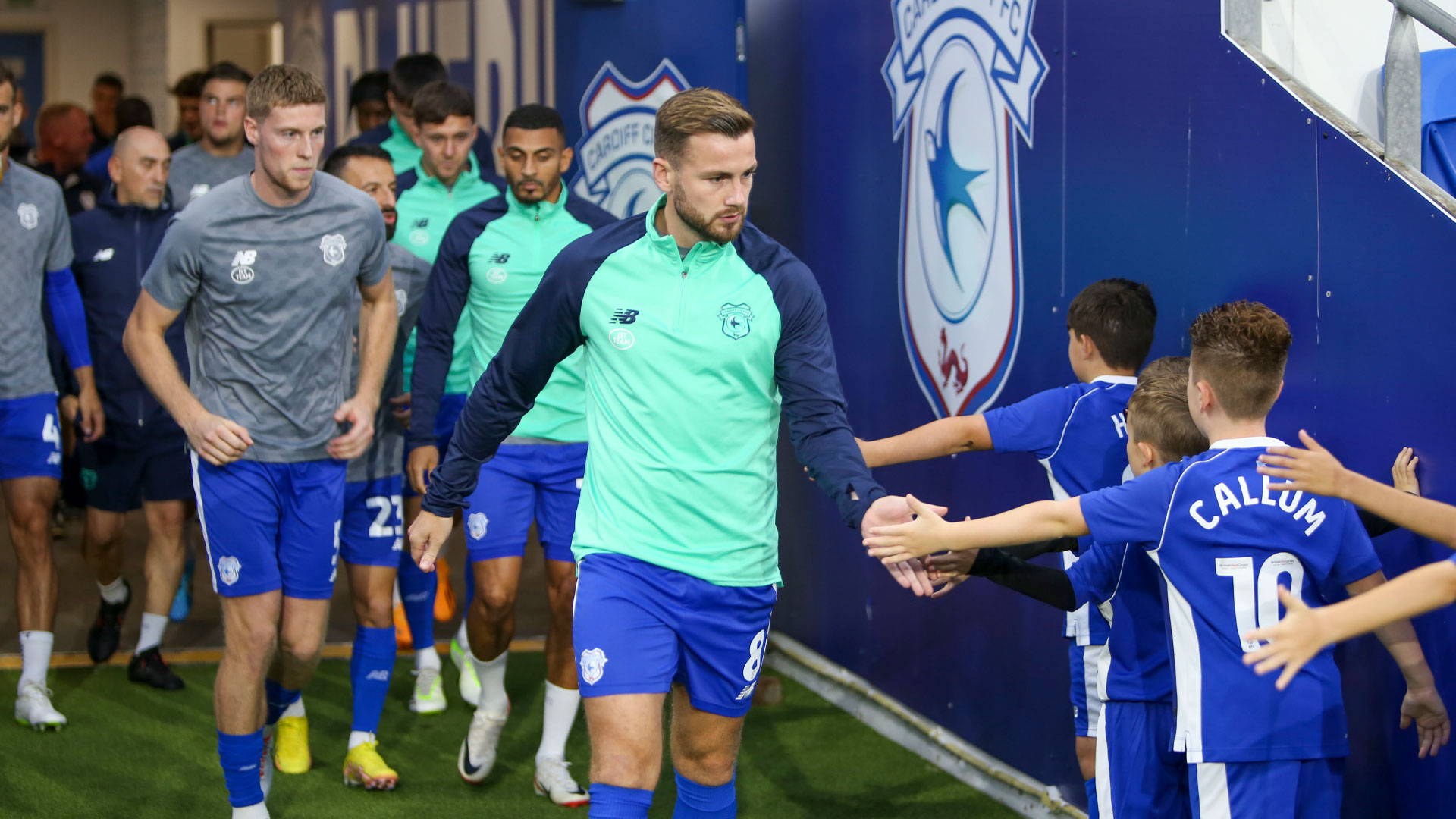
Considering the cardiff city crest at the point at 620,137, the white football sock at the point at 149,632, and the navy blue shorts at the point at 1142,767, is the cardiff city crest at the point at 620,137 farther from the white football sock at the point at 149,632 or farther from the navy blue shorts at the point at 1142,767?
the navy blue shorts at the point at 1142,767

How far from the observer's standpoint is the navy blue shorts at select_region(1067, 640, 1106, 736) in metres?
3.98

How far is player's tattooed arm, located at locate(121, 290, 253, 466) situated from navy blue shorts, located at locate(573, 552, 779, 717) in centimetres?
141

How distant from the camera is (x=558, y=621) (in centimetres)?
509

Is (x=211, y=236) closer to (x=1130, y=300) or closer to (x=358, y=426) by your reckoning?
(x=358, y=426)

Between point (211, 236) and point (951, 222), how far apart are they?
7.71 feet

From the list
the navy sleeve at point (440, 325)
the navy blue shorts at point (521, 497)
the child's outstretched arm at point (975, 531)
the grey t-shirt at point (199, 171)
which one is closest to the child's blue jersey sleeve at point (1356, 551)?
the child's outstretched arm at point (975, 531)

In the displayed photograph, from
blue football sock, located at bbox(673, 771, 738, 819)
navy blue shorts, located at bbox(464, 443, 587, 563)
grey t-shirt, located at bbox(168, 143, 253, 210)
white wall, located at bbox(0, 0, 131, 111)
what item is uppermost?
white wall, located at bbox(0, 0, 131, 111)

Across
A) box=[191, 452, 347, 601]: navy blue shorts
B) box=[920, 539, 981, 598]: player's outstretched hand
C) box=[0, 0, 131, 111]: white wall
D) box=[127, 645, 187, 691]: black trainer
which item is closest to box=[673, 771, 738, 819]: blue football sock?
box=[920, 539, 981, 598]: player's outstretched hand

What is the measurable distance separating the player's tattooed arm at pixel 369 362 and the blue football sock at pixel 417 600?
1358mm

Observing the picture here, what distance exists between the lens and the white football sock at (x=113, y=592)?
21.4ft

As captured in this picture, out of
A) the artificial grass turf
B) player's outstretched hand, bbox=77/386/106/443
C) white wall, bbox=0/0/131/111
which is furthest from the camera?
white wall, bbox=0/0/131/111

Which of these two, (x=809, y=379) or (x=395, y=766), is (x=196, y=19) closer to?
(x=395, y=766)

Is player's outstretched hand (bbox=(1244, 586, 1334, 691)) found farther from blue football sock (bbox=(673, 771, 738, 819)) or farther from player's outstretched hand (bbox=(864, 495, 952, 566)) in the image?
blue football sock (bbox=(673, 771, 738, 819))

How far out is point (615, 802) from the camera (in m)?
3.30
